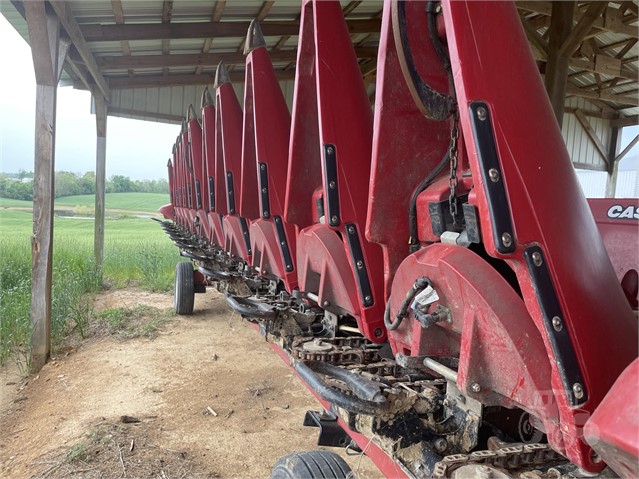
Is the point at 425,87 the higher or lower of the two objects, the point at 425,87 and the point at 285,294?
the higher

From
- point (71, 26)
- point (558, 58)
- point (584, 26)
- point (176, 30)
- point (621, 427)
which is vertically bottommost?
point (621, 427)

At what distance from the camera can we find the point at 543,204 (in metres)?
1.15

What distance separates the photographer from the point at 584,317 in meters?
1.14

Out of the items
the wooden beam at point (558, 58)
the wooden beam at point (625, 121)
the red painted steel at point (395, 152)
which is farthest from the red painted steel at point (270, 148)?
the wooden beam at point (625, 121)

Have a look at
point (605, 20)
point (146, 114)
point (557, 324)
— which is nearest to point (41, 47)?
point (557, 324)

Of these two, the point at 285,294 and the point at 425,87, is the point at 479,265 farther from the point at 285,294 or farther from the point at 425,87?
the point at 285,294

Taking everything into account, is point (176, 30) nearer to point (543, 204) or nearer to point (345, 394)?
point (345, 394)

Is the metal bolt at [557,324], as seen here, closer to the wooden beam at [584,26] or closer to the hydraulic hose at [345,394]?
the hydraulic hose at [345,394]

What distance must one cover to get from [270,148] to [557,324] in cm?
252

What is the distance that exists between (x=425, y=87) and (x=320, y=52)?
2.96 feet

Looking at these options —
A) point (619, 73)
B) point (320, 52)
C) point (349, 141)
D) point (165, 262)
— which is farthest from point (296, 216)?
point (619, 73)

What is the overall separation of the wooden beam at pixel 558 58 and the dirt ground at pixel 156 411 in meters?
5.53

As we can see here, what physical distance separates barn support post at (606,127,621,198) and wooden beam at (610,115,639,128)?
0.49 feet

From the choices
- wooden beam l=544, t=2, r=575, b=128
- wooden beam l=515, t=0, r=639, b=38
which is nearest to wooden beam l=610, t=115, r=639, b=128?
wooden beam l=515, t=0, r=639, b=38
